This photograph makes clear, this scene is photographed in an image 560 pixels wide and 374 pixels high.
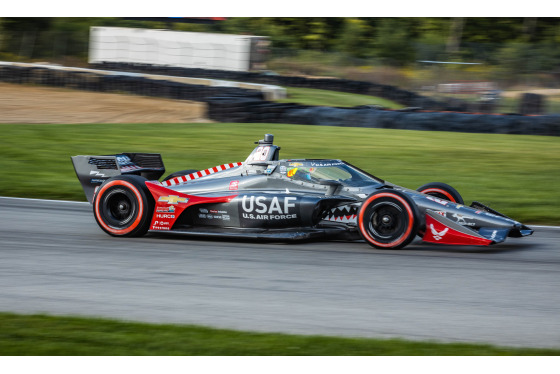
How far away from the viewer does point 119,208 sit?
9.88m

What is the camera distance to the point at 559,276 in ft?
24.6

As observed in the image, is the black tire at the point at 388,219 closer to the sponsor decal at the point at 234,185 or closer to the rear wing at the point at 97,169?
the sponsor decal at the point at 234,185

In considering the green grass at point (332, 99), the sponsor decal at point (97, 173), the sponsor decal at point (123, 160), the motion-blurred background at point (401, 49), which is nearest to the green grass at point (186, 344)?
the sponsor decal at point (97, 173)

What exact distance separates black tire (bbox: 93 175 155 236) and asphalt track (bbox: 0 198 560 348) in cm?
18

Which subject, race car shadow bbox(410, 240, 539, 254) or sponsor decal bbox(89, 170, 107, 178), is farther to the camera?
sponsor decal bbox(89, 170, 107, 178)

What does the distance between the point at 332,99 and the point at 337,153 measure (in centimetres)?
1522

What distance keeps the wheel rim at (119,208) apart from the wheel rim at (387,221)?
314 centimetres

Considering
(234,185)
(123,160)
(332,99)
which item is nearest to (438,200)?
(234,185)

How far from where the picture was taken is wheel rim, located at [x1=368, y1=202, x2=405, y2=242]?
846 cm

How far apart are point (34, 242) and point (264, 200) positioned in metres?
2.96

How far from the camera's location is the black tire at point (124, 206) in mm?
9609

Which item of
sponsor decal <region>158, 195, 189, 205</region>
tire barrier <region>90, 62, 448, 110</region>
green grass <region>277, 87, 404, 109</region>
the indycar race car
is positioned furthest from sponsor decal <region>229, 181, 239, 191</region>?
green grass <region>277, 87, 404, 109</region>

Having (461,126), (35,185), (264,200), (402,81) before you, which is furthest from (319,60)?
(264,200)

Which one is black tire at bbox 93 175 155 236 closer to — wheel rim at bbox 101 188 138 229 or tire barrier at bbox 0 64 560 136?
wheel rim at bbox 101 188 138 229
